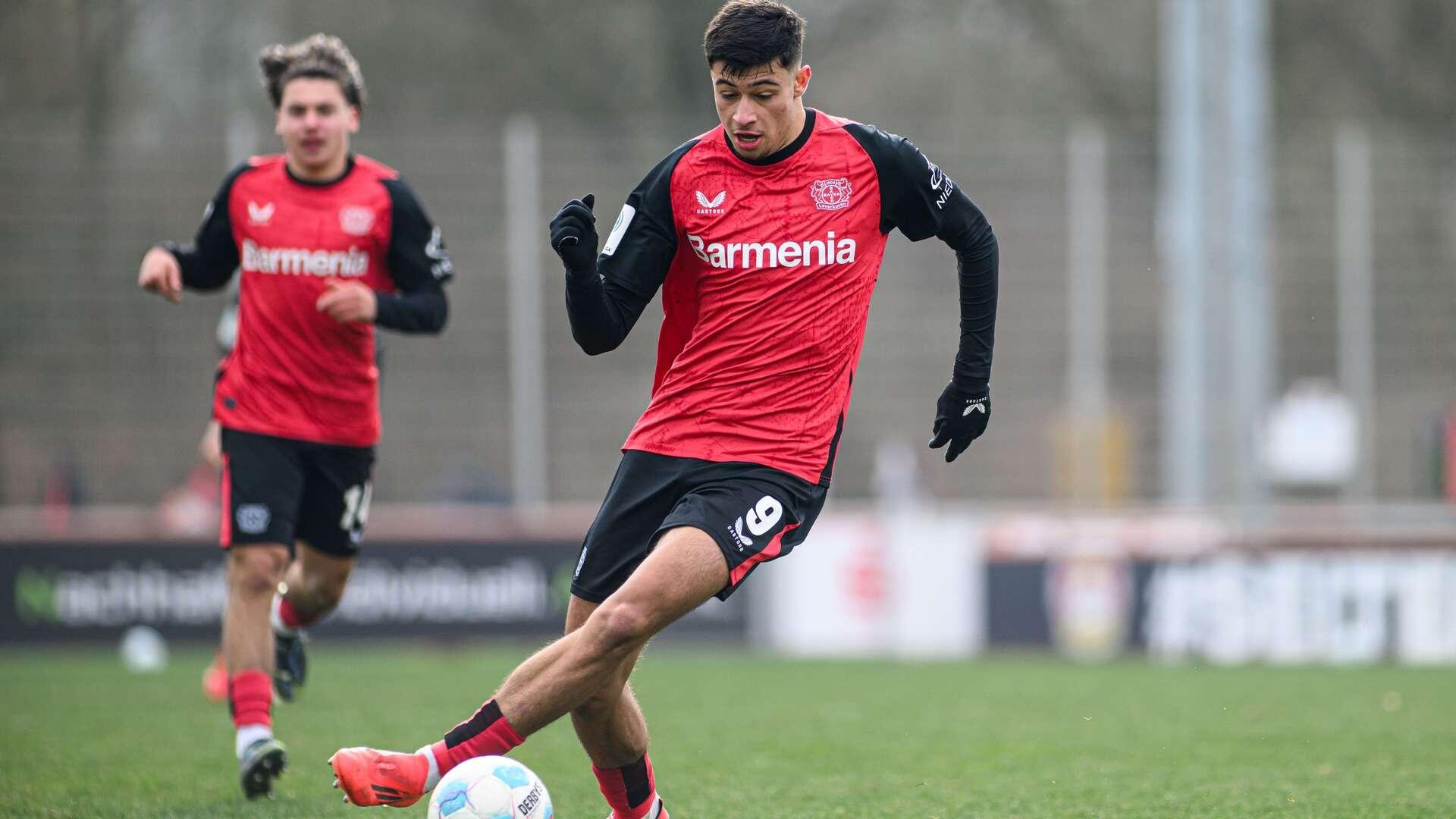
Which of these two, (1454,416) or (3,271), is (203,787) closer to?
(3,271)

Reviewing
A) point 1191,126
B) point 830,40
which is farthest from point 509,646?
point 830,40

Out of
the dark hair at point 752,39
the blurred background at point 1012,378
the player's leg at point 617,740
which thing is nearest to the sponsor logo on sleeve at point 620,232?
the dark hair at point 752,39

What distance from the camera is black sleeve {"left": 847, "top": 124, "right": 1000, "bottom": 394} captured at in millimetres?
5012

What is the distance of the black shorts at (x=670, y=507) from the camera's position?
4.75m

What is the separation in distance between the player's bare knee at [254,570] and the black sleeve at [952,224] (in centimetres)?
260

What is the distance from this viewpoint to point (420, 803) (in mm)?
5773

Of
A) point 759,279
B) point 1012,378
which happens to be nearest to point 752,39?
point 759,279

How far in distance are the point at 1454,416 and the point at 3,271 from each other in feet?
39.9

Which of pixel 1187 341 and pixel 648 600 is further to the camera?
pixel 1187 341

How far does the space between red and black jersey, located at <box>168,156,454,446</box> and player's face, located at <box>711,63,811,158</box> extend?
6.81 feet

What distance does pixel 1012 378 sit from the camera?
15742 millimetres

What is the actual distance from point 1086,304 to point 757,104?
36.4 ft

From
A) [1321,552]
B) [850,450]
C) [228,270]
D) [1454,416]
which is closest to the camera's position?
[228,270]

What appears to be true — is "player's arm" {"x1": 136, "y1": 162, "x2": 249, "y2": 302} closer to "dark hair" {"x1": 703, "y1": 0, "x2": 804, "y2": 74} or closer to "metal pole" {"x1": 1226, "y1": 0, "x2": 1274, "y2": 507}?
"dark hair" {"x1": 703, "y1": 0, "x2": 804, "y2": 74}
